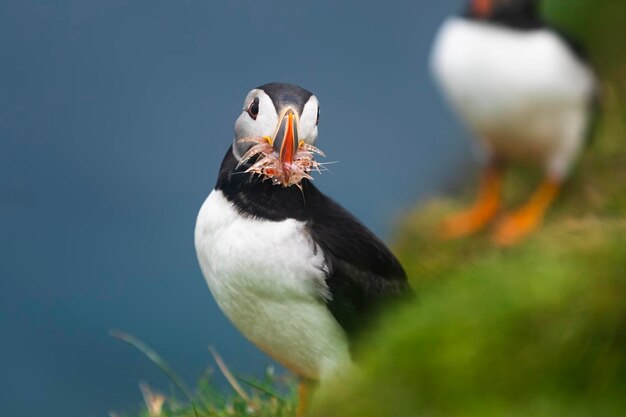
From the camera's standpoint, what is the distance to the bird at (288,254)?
186 cm

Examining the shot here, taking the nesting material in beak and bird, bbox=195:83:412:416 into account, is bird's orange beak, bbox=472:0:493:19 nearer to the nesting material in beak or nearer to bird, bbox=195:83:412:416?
bird, bbox=195:83:412:416

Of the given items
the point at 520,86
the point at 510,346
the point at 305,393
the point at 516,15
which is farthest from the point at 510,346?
the point at 516,15

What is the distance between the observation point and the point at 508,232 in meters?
3.61

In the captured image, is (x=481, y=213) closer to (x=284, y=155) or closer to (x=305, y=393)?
(x=305, y=393)

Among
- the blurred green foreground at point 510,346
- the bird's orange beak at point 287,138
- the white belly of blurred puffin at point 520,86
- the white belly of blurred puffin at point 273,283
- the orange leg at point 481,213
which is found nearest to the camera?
the blurred green foreground at point 510,346

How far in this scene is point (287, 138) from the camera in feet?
5.87

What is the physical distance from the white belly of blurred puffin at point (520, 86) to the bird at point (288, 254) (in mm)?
1672

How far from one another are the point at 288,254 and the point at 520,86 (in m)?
1.87

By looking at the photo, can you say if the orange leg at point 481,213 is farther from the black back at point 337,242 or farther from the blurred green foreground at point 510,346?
the blurred green foreground at point 510,346

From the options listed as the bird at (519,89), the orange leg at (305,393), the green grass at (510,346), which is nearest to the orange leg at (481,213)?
the bird at (519,89)

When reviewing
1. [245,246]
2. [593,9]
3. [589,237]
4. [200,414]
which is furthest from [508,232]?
[589,237]

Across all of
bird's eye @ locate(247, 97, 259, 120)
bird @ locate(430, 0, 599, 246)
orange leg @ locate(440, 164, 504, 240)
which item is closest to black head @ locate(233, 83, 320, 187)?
bird's eye @ locate(247, 97, 259, 120)

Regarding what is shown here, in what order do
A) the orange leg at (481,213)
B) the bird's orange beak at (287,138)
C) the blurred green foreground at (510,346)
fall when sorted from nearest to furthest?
the blurred green foreground at (510,346) < the bird's orange beak at (287,138) < the orange leg at (481,213)

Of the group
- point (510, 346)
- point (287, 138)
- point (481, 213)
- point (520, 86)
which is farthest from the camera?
point (481, 213)
